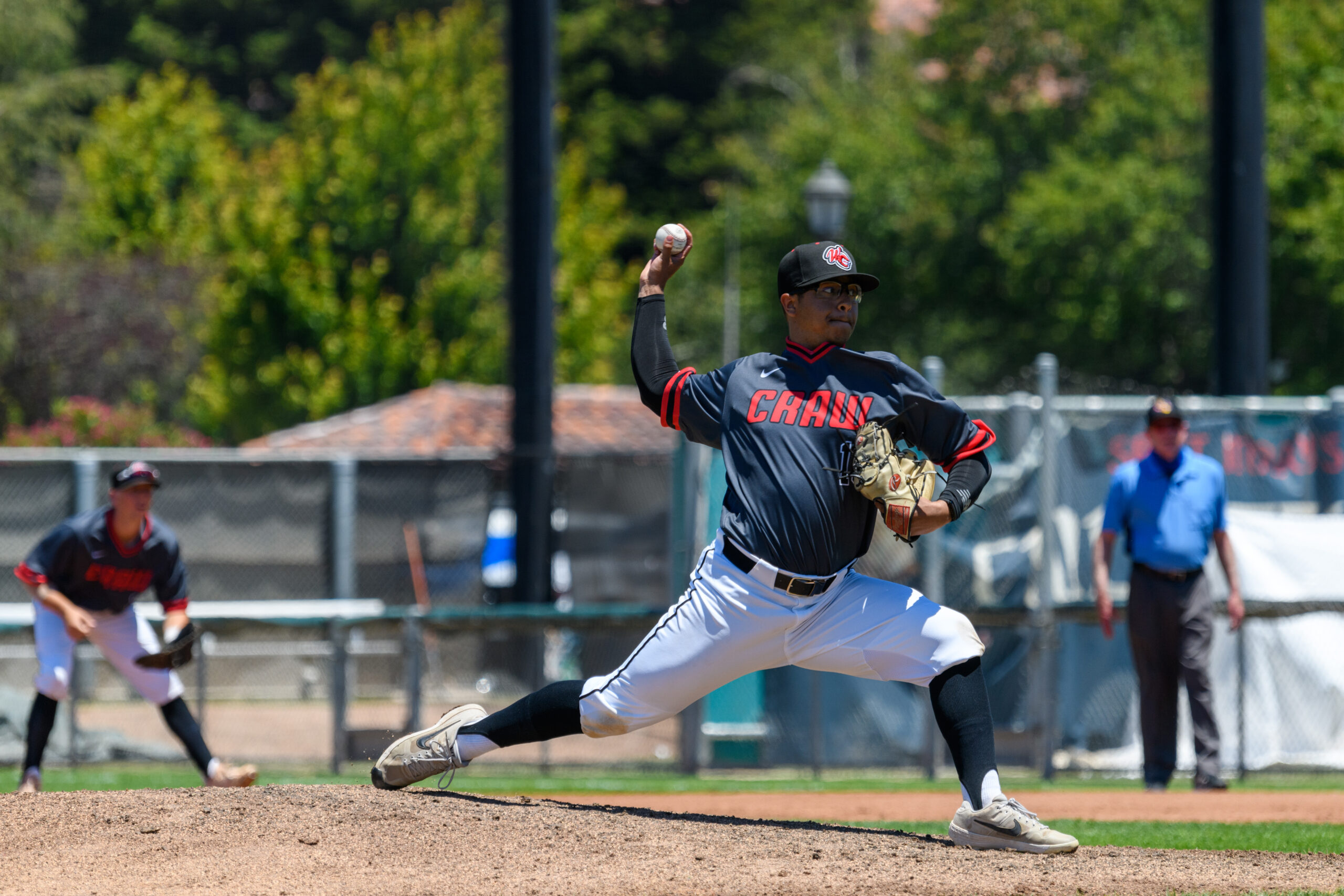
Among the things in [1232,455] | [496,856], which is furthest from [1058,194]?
[496,856]

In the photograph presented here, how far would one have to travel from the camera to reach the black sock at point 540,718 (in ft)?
17.9

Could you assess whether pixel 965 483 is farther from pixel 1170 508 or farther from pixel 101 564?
pixel 101 564

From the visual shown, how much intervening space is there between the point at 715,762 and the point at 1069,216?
20.6 meters

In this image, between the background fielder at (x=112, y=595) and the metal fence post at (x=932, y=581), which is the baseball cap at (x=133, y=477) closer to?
the background fielder at (x=112, y=595)

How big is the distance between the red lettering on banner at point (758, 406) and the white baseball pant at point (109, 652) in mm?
3963

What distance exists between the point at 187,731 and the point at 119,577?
0.81 m

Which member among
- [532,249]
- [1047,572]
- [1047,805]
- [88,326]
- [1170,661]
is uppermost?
[88,326]

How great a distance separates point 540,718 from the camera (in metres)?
5.48

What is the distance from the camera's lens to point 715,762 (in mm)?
11117

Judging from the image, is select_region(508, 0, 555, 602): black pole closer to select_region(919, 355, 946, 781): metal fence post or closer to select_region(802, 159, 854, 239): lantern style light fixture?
select_region(802, 159, 854, 239): lantern style light fixture

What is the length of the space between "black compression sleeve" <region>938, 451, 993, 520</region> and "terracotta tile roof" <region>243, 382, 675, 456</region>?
1704 centimetres

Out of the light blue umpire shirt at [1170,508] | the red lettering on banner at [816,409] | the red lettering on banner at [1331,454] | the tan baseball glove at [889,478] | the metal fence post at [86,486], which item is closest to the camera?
the tan baseball glove at [889,478]

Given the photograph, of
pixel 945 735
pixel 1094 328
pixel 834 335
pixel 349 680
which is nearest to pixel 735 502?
pixel 834 335

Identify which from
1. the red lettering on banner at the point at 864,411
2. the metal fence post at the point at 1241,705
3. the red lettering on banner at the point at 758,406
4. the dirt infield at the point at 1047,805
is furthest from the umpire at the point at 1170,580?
the red lettering on banner at the point at 758,406
